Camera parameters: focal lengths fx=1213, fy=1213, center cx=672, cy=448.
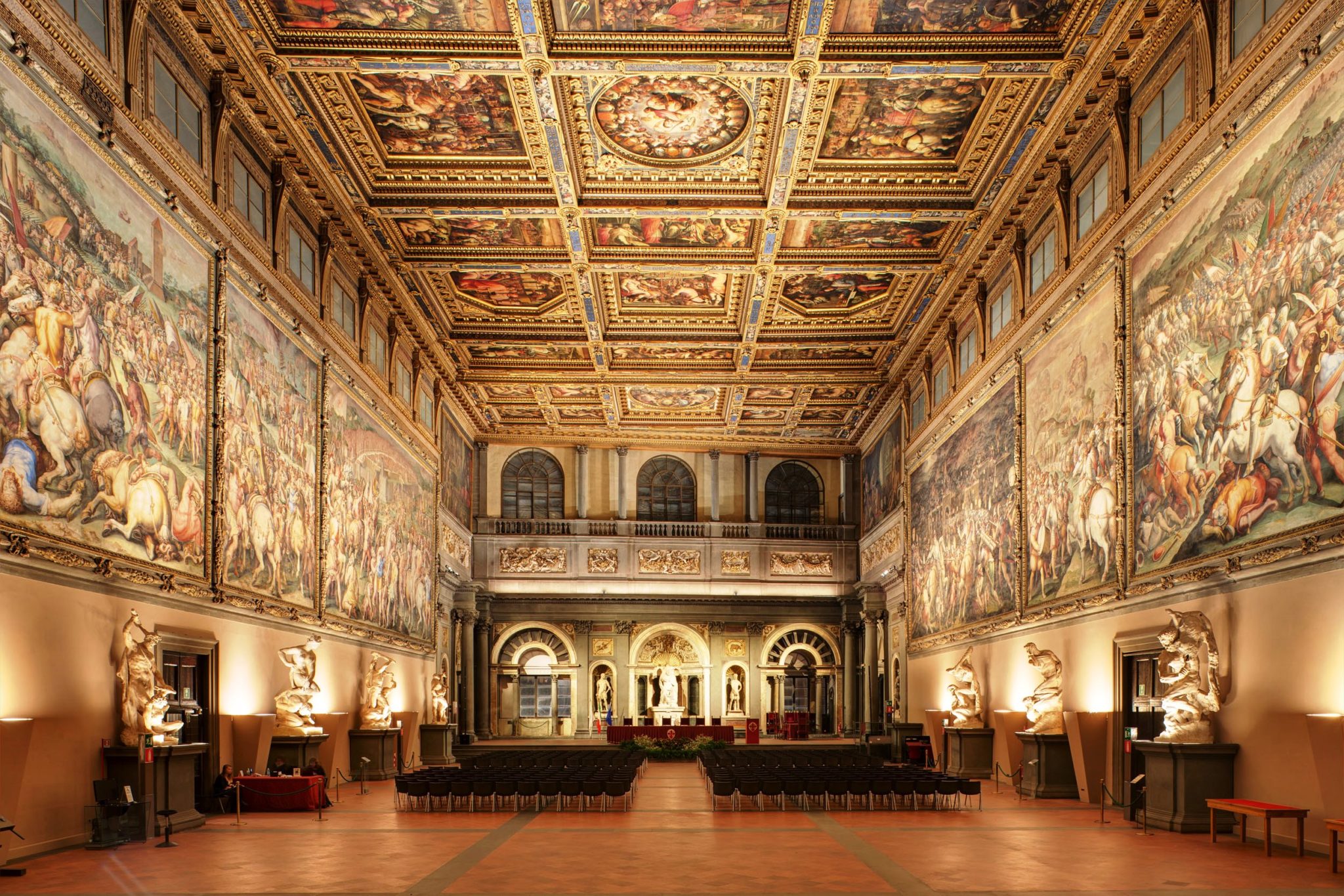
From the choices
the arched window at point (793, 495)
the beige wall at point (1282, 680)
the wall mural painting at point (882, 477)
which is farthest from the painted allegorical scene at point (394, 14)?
the arched window at point (793, 495)

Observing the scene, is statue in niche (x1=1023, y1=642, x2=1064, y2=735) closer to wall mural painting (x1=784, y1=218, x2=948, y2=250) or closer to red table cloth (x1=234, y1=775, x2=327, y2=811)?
wall mural painting (x1=784, y1=218, x2=948, y2=250)

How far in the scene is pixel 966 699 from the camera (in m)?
25.7

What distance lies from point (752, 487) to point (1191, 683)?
29.6 metres

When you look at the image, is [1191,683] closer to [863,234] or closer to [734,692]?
[863,234]

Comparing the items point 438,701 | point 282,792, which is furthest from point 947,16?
point 438,701

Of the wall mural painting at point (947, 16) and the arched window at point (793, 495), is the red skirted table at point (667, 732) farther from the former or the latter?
the wall mural painting at point (947, 16)

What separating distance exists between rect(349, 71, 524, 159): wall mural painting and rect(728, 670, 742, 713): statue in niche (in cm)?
2653

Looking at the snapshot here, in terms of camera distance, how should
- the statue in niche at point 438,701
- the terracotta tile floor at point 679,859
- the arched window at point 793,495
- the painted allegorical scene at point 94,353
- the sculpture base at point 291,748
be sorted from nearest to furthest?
1. the terracotta tile floor at point 679,859
2. the painted allegorical scene at point 94,353
3. the sculpture base at point 291,748
4. the statue in niche at point 438,701
5. the arched window at point 793,495

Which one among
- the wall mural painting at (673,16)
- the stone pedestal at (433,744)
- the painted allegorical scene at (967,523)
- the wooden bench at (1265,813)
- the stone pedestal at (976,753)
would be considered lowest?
the stone pedestal at (433,744)

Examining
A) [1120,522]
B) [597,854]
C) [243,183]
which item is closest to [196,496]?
[243,183]

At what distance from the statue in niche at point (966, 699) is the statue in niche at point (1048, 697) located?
515 centimetres

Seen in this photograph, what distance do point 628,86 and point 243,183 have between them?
247 inches

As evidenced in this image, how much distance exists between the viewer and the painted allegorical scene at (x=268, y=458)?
59.8 ft

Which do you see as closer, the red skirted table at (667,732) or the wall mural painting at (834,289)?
the wall mural painting at (834,289)
